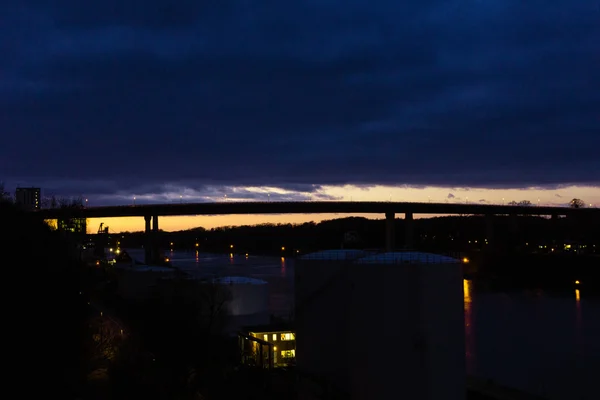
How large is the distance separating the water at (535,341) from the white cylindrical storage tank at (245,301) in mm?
2652

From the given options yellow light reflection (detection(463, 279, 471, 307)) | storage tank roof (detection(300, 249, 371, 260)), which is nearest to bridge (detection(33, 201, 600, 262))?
yellow light reflection (detection(463, 279, 471, 307))

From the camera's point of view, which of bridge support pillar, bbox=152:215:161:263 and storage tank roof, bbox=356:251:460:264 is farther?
bridge support pillar, bbox=152:215:161:263

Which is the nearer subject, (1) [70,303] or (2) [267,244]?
(1) [70,303]

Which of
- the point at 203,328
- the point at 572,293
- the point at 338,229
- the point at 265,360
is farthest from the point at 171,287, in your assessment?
the point at 338,229

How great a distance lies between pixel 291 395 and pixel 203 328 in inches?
152

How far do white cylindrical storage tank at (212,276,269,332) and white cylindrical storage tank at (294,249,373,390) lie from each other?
501 cm

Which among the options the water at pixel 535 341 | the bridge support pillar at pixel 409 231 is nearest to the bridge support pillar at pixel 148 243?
the water at pixel 535 341

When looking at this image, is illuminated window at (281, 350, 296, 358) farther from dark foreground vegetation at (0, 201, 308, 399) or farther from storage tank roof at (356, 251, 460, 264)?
storage tank roof at (356, 251, 460, 264)

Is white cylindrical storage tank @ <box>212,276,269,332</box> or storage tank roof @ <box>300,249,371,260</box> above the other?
storage tank roof @ <box>300,249,371,260</box>

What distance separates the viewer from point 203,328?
488 inches

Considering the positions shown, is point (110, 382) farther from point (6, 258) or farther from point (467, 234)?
point (467, 234)

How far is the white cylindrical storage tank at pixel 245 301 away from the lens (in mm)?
15484

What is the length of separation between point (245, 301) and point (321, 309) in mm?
5913

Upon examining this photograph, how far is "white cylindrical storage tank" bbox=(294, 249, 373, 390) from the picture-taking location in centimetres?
982
